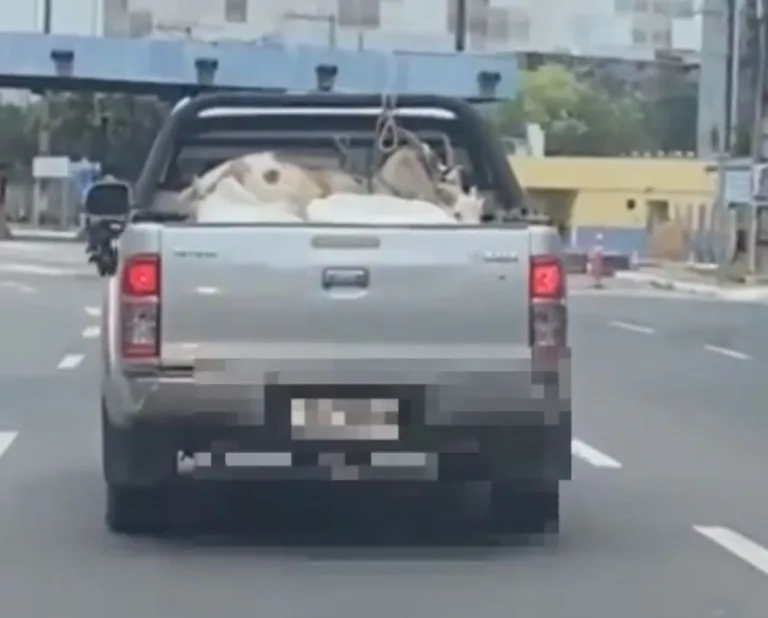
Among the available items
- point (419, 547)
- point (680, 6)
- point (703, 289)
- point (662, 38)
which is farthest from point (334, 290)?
point (662, 38)

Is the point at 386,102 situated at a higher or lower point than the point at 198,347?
higher

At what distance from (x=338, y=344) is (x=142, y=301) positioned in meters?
Result: 0.85

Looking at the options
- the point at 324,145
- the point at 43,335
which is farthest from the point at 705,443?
the point at 43,335

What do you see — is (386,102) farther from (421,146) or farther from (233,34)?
(233,34)

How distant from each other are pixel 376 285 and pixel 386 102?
2.82 metres

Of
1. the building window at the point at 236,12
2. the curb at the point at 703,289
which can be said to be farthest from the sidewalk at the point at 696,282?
the building window at the point at 236,12

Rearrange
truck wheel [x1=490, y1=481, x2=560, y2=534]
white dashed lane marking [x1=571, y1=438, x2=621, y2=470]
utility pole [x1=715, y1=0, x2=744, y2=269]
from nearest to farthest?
truck wheel [x1=490, y1=481, x2=560, y2=534]
white dashed lane marking [x1=571, y1=438, x2=621, y2=470]
utility pole [x1=715, y1=0, x2=744, y2=269]

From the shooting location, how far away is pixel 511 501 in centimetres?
1122

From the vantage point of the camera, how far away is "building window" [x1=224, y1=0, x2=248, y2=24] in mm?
122188

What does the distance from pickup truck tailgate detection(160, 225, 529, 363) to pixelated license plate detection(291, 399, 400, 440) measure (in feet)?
0.84

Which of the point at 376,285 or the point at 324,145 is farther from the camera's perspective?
the point at 324,145

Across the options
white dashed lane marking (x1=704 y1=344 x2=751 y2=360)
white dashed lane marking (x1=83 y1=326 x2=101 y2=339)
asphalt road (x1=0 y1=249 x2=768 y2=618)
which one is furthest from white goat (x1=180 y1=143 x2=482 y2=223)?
white dashed lane marking (x1=83 y1=326 x2=101 y2=339)

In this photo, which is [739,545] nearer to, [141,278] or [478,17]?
[141,278]

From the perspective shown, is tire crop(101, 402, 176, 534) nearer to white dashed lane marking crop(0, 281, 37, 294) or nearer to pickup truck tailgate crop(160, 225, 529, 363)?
pickup truck tailgate crop(160, 225, 529, 363)
